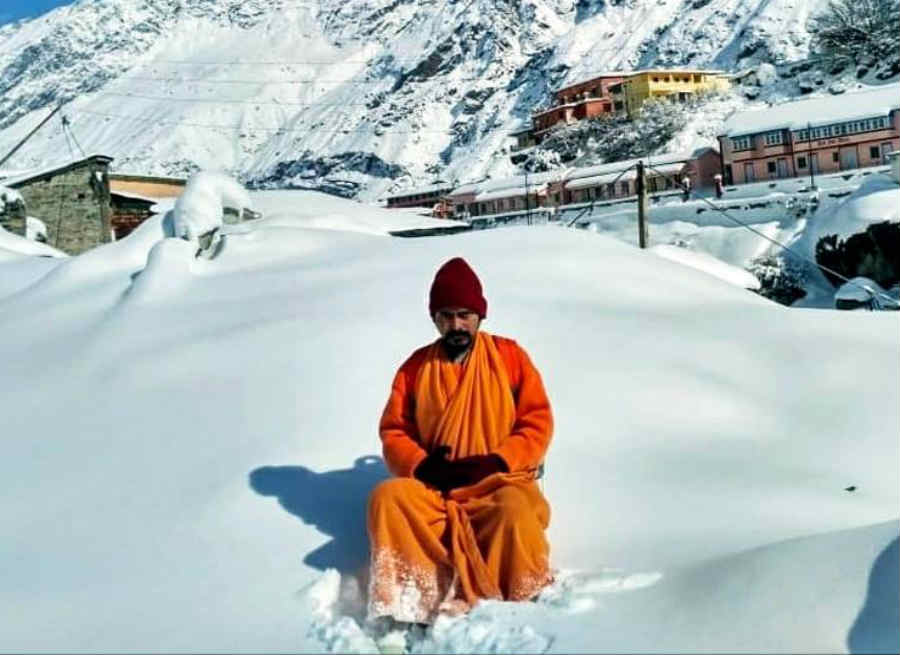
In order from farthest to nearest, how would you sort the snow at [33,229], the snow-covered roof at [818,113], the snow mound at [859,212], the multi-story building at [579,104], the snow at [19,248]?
the multi-story building at [579,104], the snow-covered roof at [818,113], the snow mound at [859,212], the snow at [33,229], the snow at [19,248]

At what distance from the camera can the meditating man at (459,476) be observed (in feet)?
9.81

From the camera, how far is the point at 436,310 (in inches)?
133

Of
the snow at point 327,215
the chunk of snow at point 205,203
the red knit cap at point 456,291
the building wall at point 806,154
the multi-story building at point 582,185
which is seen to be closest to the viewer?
the red knit cap at point 456,291

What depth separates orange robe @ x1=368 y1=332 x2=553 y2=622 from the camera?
2984mm

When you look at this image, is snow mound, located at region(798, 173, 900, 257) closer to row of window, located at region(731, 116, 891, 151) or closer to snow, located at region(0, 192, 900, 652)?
row of window, located at region(731, 116, 891, 151)

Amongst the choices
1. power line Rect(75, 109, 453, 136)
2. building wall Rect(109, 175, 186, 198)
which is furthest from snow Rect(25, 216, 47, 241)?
power line Rect(75, 109, 453, 136)

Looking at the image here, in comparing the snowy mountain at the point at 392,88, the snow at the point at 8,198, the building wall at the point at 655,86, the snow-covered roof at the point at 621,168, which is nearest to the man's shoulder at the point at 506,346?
the snow at the point at 8,198

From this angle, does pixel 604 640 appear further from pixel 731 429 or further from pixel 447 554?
pixel 731 429

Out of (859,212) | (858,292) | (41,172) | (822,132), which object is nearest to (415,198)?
(822,132)

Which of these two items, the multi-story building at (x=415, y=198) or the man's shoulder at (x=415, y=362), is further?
the multi-story building at (x=415, y=198)

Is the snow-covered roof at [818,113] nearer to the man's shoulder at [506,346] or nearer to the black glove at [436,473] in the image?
the man's shoulder at [506,346]

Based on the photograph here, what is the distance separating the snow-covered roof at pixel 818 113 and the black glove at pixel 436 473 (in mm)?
45177

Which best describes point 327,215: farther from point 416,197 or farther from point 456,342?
point 416,197

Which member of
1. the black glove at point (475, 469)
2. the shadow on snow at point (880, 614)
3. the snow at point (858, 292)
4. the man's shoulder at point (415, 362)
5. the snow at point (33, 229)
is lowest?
the snow at point (858, 292)
